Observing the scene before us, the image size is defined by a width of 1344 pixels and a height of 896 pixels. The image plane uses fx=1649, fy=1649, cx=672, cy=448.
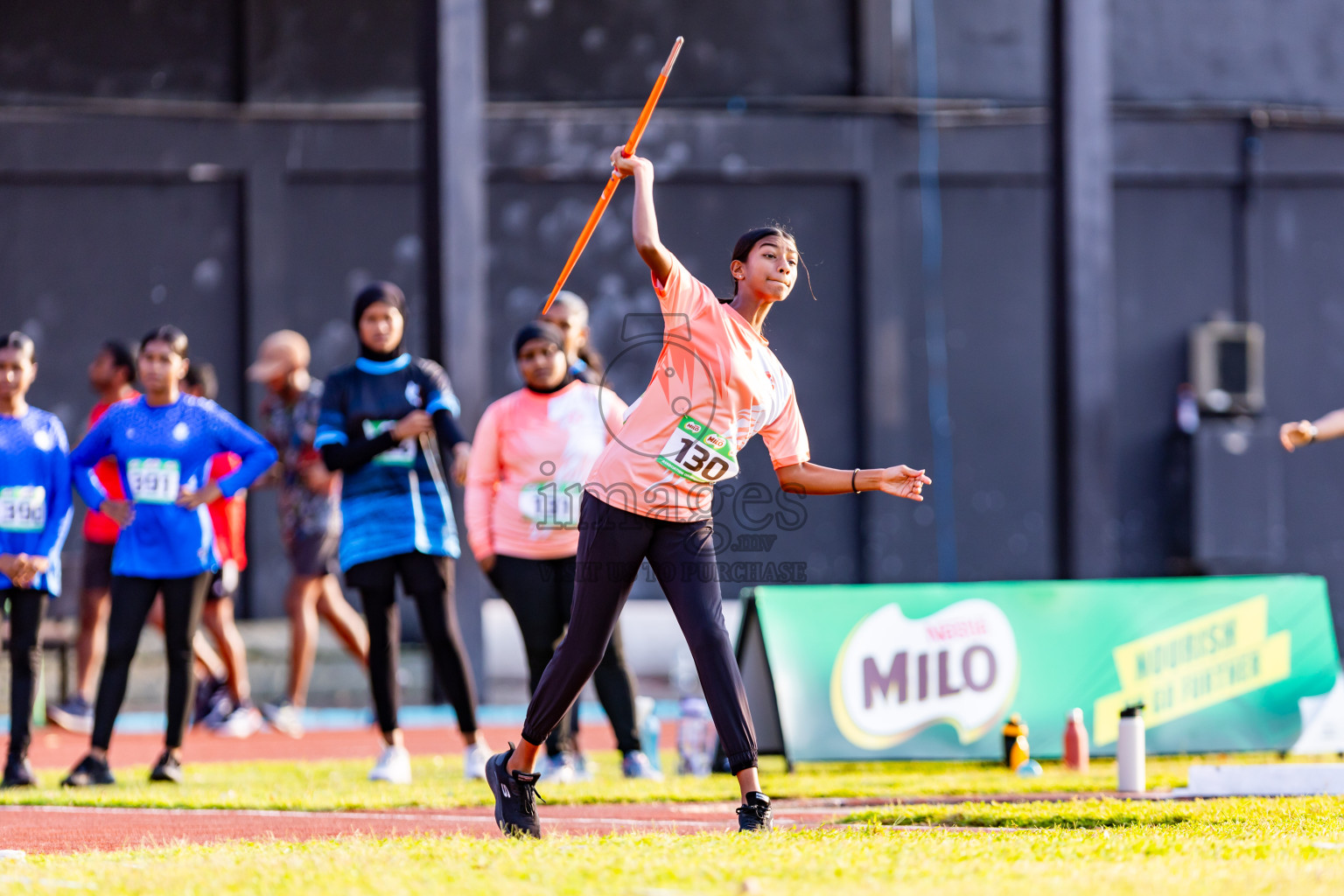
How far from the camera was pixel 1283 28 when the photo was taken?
1584 cm

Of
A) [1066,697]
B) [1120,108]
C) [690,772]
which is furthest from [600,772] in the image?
[1120,108]

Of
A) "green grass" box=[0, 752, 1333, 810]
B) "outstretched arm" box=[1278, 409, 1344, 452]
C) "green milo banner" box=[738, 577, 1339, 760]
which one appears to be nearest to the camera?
"green grass" box=[0, 752, 1333, 810]

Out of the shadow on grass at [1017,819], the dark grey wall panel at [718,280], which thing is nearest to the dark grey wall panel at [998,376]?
the dark grey wall panel at [718,280]

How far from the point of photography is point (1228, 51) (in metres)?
15.7

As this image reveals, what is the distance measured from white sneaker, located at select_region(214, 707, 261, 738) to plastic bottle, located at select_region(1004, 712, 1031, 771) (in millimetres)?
4834

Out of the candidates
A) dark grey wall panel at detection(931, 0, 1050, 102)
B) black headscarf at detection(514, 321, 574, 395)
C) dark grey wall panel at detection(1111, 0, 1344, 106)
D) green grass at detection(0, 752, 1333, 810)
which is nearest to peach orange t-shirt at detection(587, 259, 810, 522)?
green grass at detection(0, 752, 1333, 810)

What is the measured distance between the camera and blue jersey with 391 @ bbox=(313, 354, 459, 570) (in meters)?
7.58

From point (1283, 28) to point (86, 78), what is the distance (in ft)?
36.4

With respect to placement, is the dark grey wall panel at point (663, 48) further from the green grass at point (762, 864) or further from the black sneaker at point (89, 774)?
the green grass at point (762, 864)

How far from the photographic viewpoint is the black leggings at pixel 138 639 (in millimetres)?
7496

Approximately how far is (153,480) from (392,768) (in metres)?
1.73

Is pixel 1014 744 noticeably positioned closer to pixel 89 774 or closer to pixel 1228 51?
pixel 89 774

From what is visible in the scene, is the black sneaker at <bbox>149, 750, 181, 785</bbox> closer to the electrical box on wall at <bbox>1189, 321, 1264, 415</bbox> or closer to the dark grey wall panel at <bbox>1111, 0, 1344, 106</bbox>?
the electrical box on wall at <bbox>1189, 321, 1264, 415</bbox>

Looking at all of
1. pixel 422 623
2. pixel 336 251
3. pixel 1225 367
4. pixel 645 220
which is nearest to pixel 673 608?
pixel 645 220
